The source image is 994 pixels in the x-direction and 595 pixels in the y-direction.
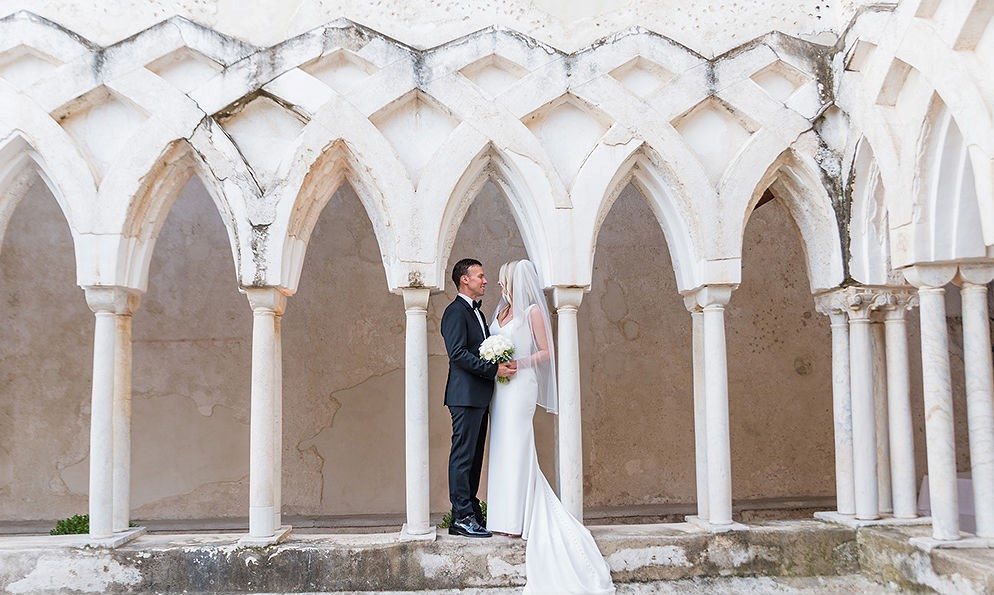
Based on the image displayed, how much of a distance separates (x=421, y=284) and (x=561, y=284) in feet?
2.59

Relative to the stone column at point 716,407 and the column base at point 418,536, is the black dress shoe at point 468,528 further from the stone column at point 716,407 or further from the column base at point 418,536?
the stone column at point 716,407

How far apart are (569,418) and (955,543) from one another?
2.00m

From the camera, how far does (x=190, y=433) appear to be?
284 inches

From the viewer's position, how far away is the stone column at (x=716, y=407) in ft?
15.6

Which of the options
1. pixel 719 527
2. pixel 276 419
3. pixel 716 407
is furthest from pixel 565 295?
pixel 276 419

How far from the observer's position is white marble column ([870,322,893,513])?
16.4ft

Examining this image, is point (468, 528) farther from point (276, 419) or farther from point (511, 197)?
point (511, 197)

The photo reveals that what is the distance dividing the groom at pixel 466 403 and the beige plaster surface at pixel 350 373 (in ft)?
8.51

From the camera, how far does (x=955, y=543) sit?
4.13 meters

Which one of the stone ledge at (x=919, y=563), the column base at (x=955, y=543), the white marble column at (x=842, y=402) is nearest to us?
the stone ledge at (x=919, y=563)

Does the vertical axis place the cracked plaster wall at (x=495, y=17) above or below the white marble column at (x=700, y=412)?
above

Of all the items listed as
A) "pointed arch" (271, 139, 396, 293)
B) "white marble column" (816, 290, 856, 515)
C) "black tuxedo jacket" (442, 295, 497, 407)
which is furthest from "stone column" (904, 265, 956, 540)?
"pointed arch" (271, 139, 396, 293)

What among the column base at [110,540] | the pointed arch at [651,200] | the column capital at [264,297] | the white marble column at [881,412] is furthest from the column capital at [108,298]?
the white marble column at [881,412]

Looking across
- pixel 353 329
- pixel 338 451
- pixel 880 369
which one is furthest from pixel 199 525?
pixel 880 369
